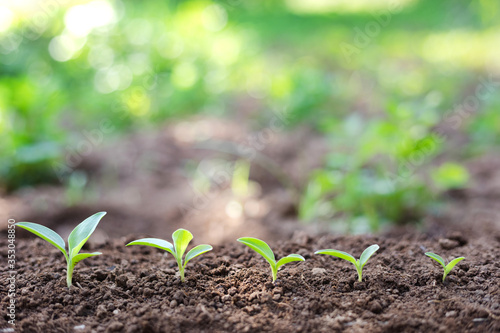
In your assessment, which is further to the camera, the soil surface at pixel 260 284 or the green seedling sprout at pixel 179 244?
the green seedling sprout at pixel 179 244

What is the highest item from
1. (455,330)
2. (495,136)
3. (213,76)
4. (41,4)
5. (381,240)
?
(41,4)

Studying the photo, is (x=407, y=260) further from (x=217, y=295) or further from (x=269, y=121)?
(x=269, y=121)

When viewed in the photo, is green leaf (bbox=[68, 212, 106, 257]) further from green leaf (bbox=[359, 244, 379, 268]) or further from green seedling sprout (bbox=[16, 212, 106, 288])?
green leaf (bbox=[359, 244, 379, 268])

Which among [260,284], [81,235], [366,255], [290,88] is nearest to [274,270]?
[260,284]

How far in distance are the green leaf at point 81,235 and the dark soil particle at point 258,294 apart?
10cm

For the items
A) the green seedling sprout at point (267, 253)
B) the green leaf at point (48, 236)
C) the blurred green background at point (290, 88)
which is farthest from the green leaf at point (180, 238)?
the blurred green background at point (290, 88)

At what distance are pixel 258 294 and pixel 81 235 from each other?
1.43ft

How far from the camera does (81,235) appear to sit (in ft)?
3.66

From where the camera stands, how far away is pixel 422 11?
25.5 ft

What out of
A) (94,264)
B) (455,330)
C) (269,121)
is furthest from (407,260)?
(269,121)

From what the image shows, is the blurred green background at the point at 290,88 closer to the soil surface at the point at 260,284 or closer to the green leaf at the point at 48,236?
the soil surface at the point at 260,284

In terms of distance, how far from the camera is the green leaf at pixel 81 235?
1096 mm

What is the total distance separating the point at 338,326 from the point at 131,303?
0.46 meters

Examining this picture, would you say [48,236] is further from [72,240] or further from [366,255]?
[366,255]
